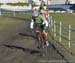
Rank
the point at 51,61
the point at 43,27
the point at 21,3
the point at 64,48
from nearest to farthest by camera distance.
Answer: the point at 51,61, the point at 43,27, the point at 64,48, the point at 21,3

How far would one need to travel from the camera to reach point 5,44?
2088cm

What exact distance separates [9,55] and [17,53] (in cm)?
68

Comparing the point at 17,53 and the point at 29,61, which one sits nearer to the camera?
the point at 29,61

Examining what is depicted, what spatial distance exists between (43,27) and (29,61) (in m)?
3.17

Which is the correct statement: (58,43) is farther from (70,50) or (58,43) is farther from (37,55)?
(37,55)

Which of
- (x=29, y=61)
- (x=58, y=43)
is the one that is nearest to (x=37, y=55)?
(x=29, y=61)

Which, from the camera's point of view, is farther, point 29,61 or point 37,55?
point 37,55

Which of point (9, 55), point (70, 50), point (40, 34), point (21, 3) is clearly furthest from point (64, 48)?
point (21, 3)

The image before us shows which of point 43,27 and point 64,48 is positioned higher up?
point 43,27

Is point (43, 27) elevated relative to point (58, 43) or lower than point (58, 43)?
elevated

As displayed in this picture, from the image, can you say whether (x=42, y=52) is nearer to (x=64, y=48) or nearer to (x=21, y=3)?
(x=64, y=48)

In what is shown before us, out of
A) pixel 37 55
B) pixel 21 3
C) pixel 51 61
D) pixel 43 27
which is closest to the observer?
pixel 51 61

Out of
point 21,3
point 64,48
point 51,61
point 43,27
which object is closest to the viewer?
point 51,61

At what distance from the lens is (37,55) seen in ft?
53.3
